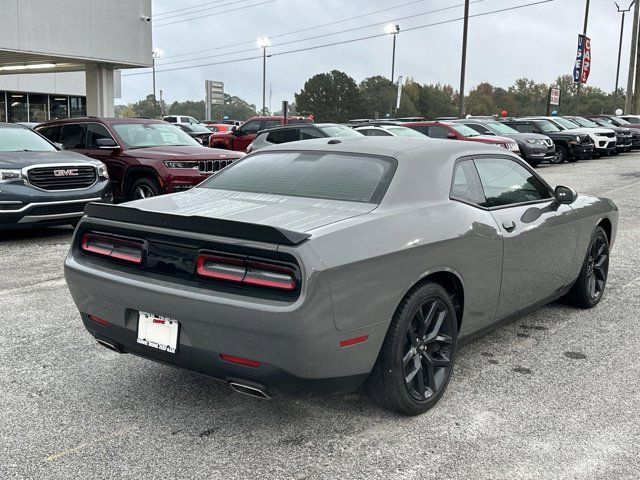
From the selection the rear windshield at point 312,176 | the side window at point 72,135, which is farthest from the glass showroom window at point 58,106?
the rear windshield at point 312,176

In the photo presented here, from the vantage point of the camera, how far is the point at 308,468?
9.93 feet

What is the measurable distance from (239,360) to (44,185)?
6.47 m


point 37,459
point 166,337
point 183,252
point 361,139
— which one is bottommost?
point 37,459

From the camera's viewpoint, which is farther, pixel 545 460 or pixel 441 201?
pixel 441 201

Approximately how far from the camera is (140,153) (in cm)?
1036

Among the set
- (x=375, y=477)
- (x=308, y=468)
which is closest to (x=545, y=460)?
(x=375, y=477)

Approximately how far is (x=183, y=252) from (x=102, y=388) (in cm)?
121

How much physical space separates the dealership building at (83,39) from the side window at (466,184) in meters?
19.7

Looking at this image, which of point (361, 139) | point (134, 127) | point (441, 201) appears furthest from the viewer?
point (134, 127)

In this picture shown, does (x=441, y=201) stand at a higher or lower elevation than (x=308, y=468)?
higher

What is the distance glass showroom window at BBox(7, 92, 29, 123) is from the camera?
3488cm

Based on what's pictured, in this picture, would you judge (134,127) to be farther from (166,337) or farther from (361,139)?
(166,337)

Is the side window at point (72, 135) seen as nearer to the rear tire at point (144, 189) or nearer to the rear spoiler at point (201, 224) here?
the rear tire at point (144, 189)

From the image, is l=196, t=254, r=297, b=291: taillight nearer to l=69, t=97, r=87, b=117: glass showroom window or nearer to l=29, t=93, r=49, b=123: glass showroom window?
l=29, t=93, r=49, b=123: glass showroom window
